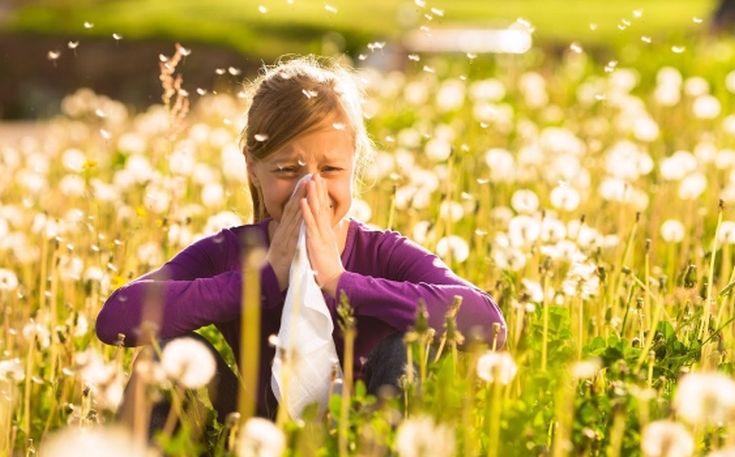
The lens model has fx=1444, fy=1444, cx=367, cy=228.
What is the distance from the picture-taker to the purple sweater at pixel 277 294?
2.67 m

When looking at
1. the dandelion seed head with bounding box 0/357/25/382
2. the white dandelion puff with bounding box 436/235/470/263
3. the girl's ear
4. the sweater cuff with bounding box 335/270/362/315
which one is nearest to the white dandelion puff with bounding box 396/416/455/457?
the sweater cuff with bounding box 335/270/362/315

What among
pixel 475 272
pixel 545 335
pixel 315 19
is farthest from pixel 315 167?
pixel 315 19

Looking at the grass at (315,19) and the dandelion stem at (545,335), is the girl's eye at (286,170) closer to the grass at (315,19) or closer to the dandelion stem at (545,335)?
the dandelion stem at (545,335)

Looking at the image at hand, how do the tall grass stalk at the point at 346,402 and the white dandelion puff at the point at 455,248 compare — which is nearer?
the tall grass stalk at the point at 346,402

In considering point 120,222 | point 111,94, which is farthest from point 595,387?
point 111,94

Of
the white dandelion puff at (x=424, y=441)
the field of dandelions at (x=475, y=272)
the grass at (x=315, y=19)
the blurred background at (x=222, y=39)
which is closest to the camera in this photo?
the white dandelion puff at (x=424, y=441)

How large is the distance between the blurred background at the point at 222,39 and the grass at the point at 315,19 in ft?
0.10

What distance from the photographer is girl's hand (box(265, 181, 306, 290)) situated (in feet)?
8.92

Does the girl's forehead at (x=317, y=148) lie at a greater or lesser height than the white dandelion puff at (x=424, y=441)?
greater

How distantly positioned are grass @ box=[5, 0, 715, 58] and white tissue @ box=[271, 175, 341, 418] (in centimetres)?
1153

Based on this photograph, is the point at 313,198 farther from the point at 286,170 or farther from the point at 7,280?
the point at 7,280

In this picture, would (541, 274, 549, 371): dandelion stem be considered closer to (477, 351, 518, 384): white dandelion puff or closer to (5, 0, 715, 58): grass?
(477, 351, 518, 384): white dandelion puff

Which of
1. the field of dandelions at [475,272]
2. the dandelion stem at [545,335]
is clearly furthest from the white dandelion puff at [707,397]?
the dandelion stem at [545,335]

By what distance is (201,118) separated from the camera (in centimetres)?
819
